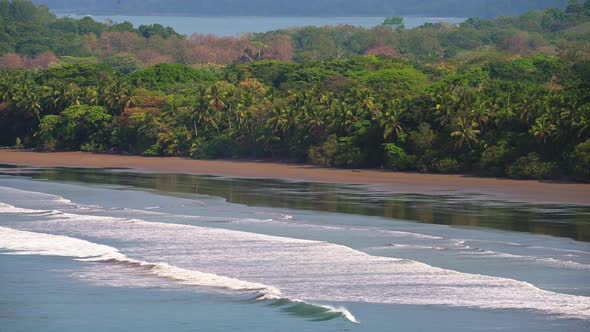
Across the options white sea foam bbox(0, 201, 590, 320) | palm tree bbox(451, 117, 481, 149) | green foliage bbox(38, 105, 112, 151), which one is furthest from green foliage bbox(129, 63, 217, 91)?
white sea foam bbox(0, 201, 590, 320)

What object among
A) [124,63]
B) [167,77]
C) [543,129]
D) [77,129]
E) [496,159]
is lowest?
[496,159]

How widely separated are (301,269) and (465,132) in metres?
30.9

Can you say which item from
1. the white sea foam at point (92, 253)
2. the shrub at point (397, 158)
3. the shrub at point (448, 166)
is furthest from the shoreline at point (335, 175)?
the white sea foam at point (92, 253)

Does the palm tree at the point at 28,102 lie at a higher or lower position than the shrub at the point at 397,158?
higher

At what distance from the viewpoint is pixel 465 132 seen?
192ft

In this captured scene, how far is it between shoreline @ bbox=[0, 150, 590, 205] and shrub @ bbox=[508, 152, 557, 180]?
0.60m

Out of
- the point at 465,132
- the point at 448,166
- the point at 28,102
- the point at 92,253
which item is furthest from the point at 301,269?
the point at 28,102

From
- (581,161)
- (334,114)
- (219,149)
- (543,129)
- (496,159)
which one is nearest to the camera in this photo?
(581,161)

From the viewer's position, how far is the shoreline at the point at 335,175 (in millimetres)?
49656

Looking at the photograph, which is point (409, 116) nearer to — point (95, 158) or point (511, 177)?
point (511, 177)

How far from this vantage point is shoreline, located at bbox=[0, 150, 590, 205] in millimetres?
49656

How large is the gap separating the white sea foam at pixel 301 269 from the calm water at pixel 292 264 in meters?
0.05

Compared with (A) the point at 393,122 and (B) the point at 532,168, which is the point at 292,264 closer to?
(B) the point at 532,168

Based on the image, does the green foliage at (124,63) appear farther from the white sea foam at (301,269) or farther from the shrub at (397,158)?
the white sea foam at (301,269)
